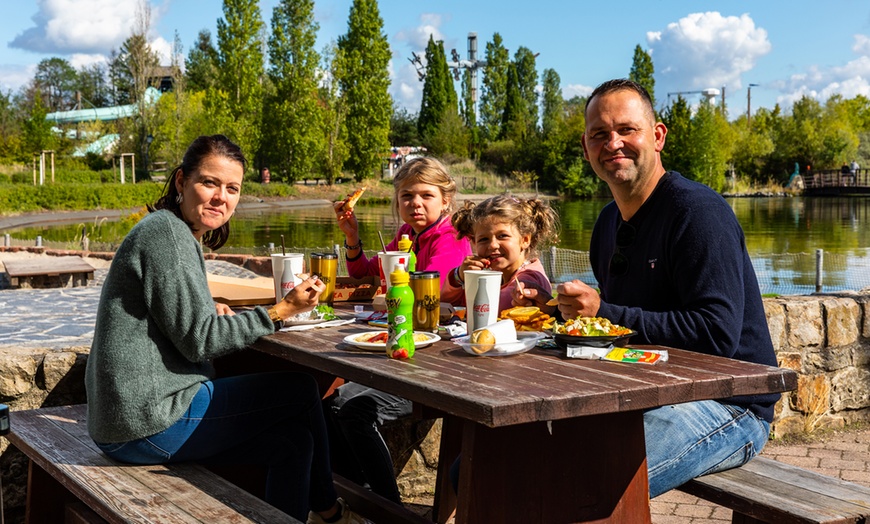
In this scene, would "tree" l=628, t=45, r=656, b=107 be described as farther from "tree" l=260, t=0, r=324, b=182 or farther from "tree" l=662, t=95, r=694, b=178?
"tree" l=260, t=0, r=324, b=182

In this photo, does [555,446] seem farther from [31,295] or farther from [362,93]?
[362,93]

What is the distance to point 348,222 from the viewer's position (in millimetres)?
3910

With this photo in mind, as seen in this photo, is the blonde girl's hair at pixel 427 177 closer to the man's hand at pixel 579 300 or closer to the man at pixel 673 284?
the man at pixel 673 284

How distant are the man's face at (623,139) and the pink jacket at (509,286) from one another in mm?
583

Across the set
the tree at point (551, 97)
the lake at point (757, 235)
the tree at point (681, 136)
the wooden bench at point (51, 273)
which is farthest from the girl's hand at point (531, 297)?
the tree at point (551, 97)

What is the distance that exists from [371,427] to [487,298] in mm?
1152

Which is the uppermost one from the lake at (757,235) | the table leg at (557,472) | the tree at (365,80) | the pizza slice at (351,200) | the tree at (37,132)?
the tree at (365,80)

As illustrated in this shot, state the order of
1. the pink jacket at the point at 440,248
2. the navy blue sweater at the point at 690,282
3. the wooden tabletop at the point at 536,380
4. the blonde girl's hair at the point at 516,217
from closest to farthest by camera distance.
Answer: the wooden tabletop at the point at 536,380 → the navy blue sweater at the point at 690,282 → the blonde girl's hair at the point at 516,217 → the pink jacket at the point at 440,248

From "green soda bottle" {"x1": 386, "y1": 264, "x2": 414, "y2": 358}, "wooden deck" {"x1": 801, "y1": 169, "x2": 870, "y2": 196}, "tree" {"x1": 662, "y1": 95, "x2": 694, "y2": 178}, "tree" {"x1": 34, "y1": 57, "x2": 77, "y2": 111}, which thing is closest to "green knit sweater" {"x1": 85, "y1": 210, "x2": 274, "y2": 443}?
"green soda bottle" {"x1": 386, "y1": 264, "x2": 414, "y2": 358}

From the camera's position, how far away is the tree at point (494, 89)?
64.8m

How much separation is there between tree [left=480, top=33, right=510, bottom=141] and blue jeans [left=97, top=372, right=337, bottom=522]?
62.0m

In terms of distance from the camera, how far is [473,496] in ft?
7.40

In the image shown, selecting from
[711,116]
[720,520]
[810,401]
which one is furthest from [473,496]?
[711,116]

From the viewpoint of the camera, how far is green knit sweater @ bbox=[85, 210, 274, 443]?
8.55 feet
